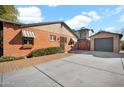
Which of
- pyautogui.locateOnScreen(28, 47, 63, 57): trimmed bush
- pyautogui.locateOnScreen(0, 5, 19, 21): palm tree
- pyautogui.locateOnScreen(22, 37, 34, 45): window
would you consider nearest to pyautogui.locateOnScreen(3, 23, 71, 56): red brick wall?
pyautogui.locateOnScreen(22, 37, 34, 45): window

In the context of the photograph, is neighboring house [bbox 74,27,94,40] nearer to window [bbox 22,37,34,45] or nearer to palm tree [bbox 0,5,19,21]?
palm tree [bbox 0,5,19,21]

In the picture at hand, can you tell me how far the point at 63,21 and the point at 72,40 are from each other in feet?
14.7

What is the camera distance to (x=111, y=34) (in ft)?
65.3

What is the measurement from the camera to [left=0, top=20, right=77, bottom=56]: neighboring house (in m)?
11.0

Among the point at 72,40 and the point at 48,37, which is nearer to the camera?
the point at 48,37

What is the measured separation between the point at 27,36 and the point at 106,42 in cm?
1478

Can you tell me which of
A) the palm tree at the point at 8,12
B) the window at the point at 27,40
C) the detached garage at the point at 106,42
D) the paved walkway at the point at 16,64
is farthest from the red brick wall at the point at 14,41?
the detached garage at the point at 106,42

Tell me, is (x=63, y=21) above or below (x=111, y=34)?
above
